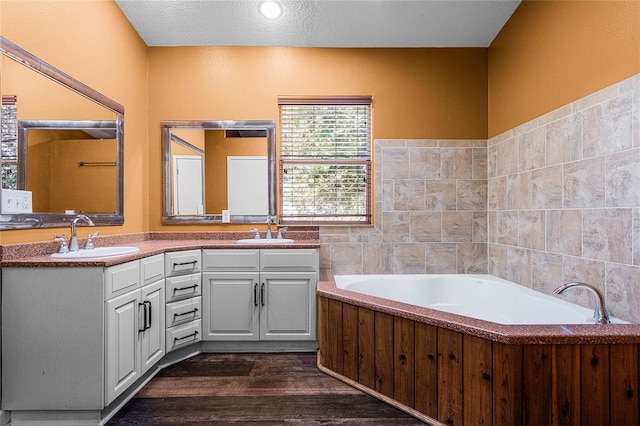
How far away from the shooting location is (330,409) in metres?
1.75

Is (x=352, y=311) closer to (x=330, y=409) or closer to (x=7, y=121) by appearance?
(x=330, y=409)

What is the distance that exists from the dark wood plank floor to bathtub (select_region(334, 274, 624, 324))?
712 millimetres

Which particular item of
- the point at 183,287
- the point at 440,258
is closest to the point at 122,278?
the point at 183,287

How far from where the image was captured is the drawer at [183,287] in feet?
7.35

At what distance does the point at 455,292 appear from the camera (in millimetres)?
2705

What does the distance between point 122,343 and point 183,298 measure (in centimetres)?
60

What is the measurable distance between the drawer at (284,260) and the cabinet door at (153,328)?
0.71m

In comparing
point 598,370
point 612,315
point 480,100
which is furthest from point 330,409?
point 480,100

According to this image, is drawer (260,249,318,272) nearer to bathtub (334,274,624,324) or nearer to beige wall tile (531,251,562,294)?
bathtub (334,274,624,324)

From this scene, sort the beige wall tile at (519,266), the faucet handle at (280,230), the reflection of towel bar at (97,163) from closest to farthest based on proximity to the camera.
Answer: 1. the reflection of towel bar at (97,163)
2. the beige wall tile at (519,266)
3. the faucet handle at (280,230)

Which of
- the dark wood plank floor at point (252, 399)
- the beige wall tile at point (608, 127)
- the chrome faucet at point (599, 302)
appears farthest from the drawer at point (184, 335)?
the beige wall tile at point (608, 127)

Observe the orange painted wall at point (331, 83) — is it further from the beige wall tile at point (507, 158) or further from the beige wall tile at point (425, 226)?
the beige wall tile at point (425, 226)

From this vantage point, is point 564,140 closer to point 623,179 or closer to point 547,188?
point 547,188

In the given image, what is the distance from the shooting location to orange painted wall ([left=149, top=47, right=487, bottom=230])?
2938 millimetres
